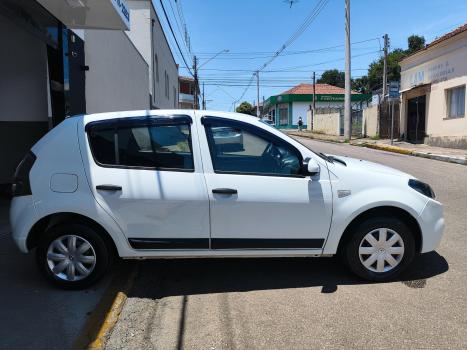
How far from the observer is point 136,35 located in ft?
80.3

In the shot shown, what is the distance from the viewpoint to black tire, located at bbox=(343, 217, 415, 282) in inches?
188

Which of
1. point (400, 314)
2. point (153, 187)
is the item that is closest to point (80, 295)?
point (153, 187)

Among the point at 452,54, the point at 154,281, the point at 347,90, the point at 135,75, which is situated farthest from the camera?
the point at 347,90

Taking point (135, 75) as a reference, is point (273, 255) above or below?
below

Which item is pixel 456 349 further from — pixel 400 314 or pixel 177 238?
pixel 177 238

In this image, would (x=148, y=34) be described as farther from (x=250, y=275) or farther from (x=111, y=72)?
(x=250, y=275)

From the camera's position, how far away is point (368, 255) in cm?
484

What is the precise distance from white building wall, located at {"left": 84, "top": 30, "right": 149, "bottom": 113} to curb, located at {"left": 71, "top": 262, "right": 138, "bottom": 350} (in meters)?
6.99

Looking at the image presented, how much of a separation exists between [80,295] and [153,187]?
4.10ft

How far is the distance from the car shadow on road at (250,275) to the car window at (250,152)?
1159mm

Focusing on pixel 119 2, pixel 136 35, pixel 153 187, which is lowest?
pixel 153 187

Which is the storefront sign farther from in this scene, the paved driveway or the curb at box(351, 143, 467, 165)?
the paved driveway

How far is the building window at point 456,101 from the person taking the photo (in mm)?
20891

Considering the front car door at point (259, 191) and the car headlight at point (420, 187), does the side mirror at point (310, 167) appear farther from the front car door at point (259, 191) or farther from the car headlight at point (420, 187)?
the car headlight at point (420, 187)
